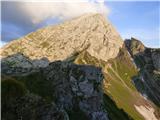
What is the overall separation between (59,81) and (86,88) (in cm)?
1471

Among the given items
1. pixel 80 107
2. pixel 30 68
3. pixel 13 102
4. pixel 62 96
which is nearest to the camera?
pixel 13 102

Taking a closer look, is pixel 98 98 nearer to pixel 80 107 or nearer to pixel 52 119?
pixel 80 107

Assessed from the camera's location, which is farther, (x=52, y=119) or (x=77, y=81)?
(x=77, y=81)

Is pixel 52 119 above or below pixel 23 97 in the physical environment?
below

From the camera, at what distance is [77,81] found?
115 meters

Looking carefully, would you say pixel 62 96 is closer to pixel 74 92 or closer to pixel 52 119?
pixel 74 92

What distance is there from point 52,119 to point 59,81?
58810 millimetres

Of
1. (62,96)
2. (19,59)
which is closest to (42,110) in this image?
(62,96)

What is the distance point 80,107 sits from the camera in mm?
109375

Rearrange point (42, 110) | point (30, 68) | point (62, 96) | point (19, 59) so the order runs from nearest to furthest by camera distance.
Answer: point (42, 110), point (62, 96), point (30, 68), point (19, 59)

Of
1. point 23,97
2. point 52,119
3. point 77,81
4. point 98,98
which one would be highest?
point 23,97

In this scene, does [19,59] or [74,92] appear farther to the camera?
[19,59]

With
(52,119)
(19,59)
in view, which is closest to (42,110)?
(52,119)

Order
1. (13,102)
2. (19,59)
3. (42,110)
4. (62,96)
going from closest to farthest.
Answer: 1. (13,102)
2. (42,110)
3. (62,96)
4. (19,59)
